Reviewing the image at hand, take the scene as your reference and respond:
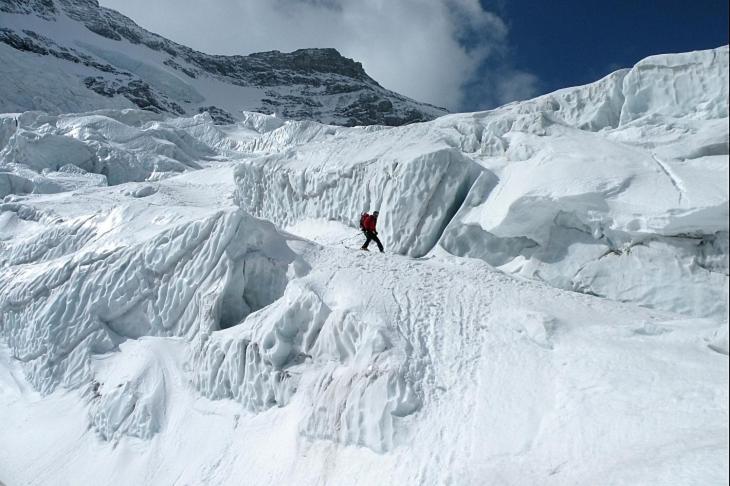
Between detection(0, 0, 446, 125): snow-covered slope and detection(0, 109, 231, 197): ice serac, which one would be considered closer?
detection(0, 109, 231, 197): ice serac

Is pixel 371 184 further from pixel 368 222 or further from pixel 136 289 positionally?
pixel 136 289

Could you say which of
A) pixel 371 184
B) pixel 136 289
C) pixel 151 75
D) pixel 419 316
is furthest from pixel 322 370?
pixel 151 75

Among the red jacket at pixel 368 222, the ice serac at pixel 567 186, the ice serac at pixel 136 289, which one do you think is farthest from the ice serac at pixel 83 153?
the red jacket at pixel 368 222

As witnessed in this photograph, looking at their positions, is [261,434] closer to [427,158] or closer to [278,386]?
[278,386]

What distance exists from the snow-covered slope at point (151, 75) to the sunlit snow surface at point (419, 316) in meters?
57.0

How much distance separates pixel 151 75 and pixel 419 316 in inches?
4255

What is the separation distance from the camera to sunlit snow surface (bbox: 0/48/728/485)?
4.93 meters

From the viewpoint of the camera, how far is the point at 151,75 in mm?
99875

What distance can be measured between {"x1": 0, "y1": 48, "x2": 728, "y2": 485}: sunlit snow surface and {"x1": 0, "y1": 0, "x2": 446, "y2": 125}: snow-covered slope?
56996 mm

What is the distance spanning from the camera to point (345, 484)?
5723 millimetres

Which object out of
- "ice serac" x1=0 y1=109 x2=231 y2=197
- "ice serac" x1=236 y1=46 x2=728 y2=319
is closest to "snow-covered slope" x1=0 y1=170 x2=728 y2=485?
"ice serac" x1=236 y1=46 x2=728 y2=319

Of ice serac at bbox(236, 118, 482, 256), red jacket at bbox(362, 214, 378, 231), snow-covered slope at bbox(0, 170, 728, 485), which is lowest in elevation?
snow-covered slope at bbox(0, 170, 728, 485)

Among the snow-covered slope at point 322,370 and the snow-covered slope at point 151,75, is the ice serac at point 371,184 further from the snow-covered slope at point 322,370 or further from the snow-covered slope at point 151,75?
the snow-covered slope at point 151,75

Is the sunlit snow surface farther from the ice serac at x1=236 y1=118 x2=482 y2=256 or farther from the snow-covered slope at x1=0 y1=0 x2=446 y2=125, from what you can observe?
the snow-covered slope at x1=0 y1=0 x2=446 y2=125
